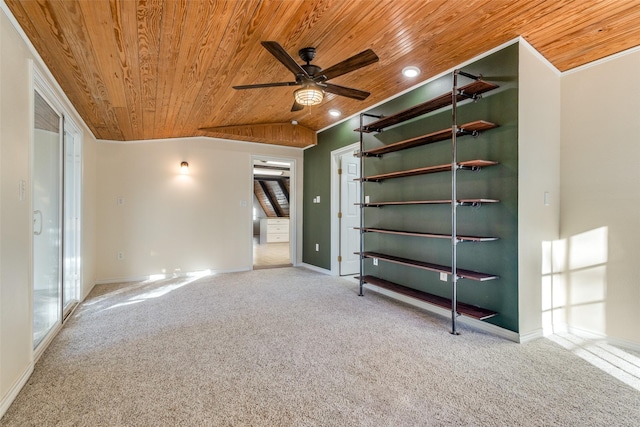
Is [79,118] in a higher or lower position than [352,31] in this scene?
lower

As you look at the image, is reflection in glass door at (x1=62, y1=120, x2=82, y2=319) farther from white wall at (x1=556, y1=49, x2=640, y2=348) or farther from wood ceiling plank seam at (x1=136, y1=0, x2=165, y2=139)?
white wall at (x1=556, y1=49, x2=640, y2=348)

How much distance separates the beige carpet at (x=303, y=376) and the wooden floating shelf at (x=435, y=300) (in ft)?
0.65

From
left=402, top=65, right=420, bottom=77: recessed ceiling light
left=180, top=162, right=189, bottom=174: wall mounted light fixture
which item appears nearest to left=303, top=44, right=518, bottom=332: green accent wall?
left=402, top=65, right=420, bottom=77: recessed ceiling light

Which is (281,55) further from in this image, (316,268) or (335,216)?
(316,268)

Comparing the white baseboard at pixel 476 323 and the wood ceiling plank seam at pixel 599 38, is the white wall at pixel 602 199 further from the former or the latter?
the white baseboard at pixel 476 323

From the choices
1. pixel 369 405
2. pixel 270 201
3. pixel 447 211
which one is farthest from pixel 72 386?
pixel 270 201

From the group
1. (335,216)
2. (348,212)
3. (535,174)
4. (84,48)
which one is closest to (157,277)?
(335,216)

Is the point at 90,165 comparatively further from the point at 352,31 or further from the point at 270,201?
the point at 270,201

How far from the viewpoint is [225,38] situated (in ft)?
7.11

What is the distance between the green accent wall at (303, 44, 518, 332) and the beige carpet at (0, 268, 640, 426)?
465mm

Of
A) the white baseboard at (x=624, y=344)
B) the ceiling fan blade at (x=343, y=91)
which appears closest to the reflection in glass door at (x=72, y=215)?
the ceiling fan blade at (x=343, y=91)

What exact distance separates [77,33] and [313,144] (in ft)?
12.6

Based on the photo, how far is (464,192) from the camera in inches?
113

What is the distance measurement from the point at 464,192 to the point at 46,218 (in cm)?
367
